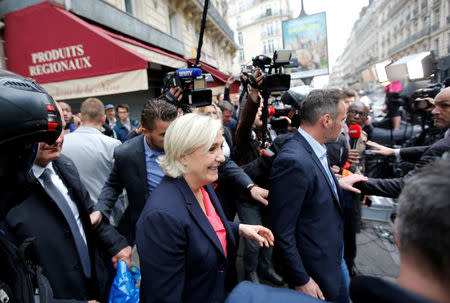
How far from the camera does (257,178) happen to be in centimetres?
228

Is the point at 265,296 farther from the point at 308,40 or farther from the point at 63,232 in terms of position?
the point at 308,40

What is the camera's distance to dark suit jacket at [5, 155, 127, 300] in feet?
4.42

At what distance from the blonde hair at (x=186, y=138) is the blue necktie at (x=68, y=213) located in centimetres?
76

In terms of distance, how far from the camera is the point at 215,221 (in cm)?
145

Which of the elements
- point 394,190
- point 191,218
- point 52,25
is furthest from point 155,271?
point 52,25

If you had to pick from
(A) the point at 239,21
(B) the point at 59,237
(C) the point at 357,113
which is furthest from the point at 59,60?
(A) the point at 239,21

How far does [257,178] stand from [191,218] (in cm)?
120

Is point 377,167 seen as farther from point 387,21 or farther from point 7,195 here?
point 387,21

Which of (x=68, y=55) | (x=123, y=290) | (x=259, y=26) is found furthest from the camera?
(x=259, y=26)

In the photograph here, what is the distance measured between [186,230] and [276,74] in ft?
5.63

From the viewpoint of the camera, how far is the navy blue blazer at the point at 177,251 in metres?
1.08

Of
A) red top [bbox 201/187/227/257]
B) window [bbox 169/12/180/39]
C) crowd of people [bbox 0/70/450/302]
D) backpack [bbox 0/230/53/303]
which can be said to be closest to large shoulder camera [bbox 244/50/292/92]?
crowd of people [bbox 0/70/450/302]

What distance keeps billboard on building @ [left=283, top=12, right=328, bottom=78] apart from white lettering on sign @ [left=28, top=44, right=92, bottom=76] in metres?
10.0

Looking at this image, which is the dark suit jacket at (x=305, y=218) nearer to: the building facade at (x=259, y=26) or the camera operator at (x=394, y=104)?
the camera operator at (x=394, y=104)
